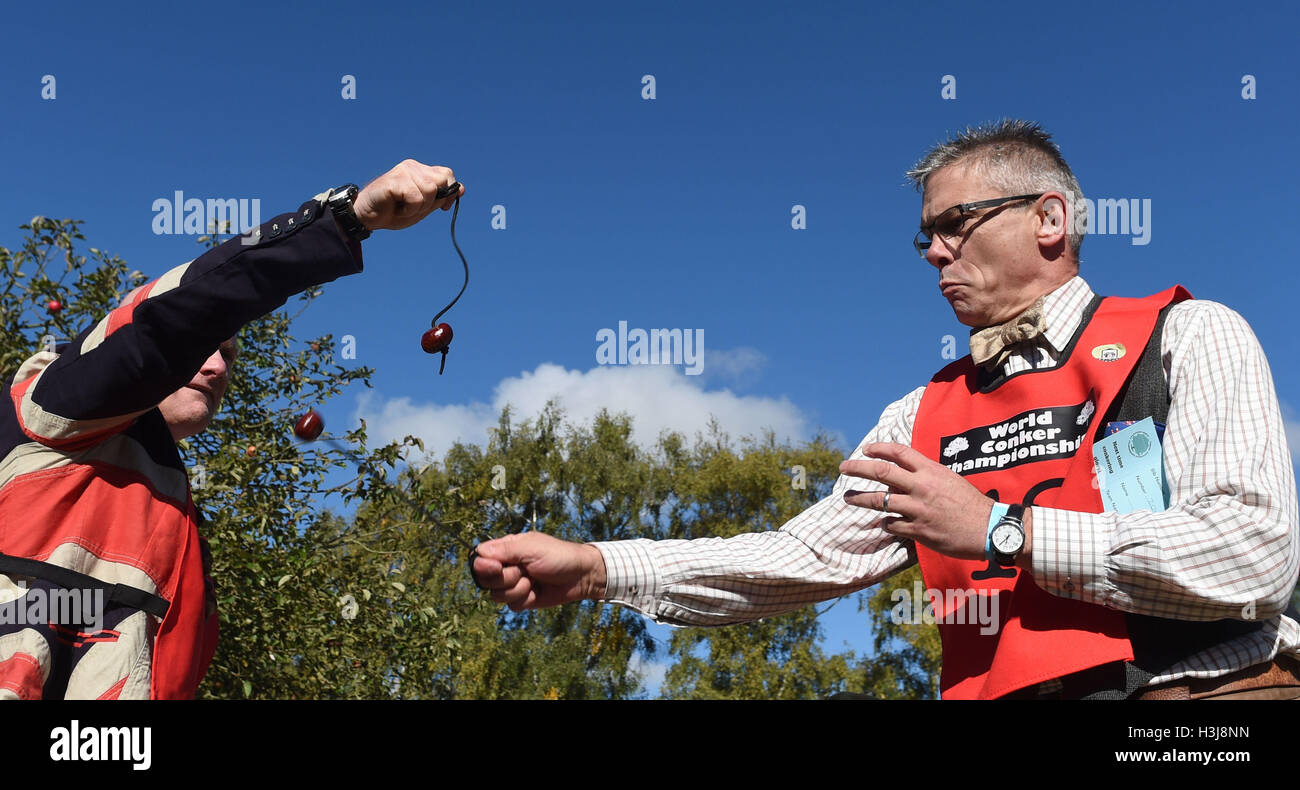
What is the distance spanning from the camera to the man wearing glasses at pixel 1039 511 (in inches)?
73.6

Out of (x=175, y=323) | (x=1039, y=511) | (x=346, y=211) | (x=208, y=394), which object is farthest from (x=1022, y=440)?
(x=208, y=394)

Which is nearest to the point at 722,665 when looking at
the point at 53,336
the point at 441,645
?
the point at 441,645

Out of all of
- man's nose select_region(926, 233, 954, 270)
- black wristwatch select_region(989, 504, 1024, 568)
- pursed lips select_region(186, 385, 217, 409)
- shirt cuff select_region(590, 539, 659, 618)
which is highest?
man's nose select_region(926, 233, 954, 270)

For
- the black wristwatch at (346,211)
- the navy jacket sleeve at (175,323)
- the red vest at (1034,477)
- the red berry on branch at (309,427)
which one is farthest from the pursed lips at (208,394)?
the red berry on branch at (309,427)

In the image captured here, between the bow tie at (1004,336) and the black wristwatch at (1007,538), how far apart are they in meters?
0.69

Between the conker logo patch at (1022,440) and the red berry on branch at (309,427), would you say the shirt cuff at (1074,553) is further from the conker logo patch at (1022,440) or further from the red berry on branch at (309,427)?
the red berry on branch at (309,427)

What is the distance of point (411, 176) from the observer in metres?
2.28

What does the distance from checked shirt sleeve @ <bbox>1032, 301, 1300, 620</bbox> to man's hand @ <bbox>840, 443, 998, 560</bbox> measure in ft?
0.39

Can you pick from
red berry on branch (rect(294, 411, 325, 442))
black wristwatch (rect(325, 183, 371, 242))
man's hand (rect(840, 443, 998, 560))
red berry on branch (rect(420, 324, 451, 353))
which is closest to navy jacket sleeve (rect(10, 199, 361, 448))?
black wristwatch (rect(325, 183, 371, 242))

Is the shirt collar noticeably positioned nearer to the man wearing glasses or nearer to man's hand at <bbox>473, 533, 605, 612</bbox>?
the man wearing glasses

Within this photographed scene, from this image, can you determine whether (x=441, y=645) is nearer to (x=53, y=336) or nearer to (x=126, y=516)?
(x=53, y=336)

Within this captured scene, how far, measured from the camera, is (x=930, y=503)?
1961 mm

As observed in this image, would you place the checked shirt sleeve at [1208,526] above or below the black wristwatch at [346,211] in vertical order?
below

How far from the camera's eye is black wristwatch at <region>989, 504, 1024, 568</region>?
1.90m
